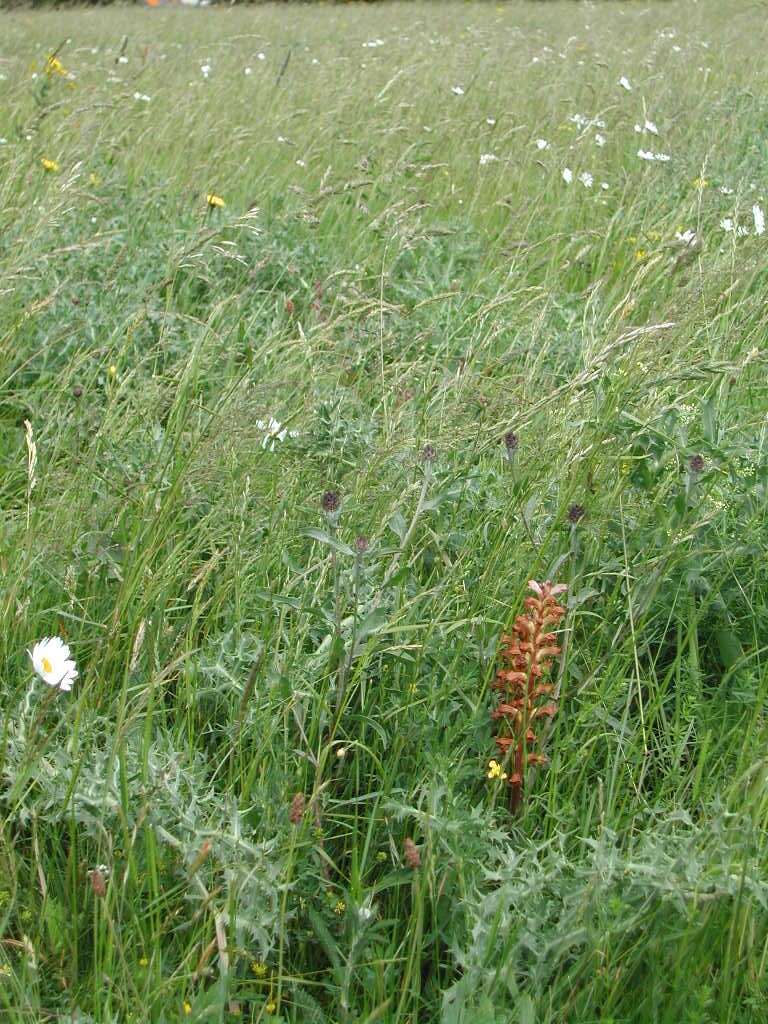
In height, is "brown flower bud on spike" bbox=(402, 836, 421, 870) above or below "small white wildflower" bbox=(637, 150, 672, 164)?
above

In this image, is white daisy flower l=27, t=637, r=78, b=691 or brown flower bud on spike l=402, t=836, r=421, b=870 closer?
brown flower bud on spike l=402, t=836, r=421, b=870

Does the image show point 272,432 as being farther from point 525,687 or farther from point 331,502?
point 525,687

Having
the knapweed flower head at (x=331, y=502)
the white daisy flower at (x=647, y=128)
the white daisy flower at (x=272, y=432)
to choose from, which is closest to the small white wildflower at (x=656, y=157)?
the white daisy flower at (x=647, y=128)

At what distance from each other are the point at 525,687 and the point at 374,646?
0.25m

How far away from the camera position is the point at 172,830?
1503 mm

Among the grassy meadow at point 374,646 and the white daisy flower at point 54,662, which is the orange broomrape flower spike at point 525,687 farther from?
the white daisy flower at point 54,662

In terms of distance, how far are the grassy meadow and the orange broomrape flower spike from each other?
34 mm

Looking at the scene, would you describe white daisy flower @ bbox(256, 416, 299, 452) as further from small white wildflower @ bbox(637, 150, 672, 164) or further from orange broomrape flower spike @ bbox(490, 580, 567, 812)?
small white wildflower @ bbox(637, 150, 672, 164)

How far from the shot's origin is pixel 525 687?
167 centimetres

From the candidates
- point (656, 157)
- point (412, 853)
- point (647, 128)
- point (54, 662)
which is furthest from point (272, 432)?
point (647, 128)

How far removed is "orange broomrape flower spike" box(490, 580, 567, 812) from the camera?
5.43 ft

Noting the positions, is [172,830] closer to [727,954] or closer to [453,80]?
→ [727,954]

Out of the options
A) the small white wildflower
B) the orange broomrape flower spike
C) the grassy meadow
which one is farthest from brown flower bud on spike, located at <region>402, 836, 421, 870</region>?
the small white wildflower

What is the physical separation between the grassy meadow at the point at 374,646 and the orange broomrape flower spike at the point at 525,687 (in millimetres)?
34
